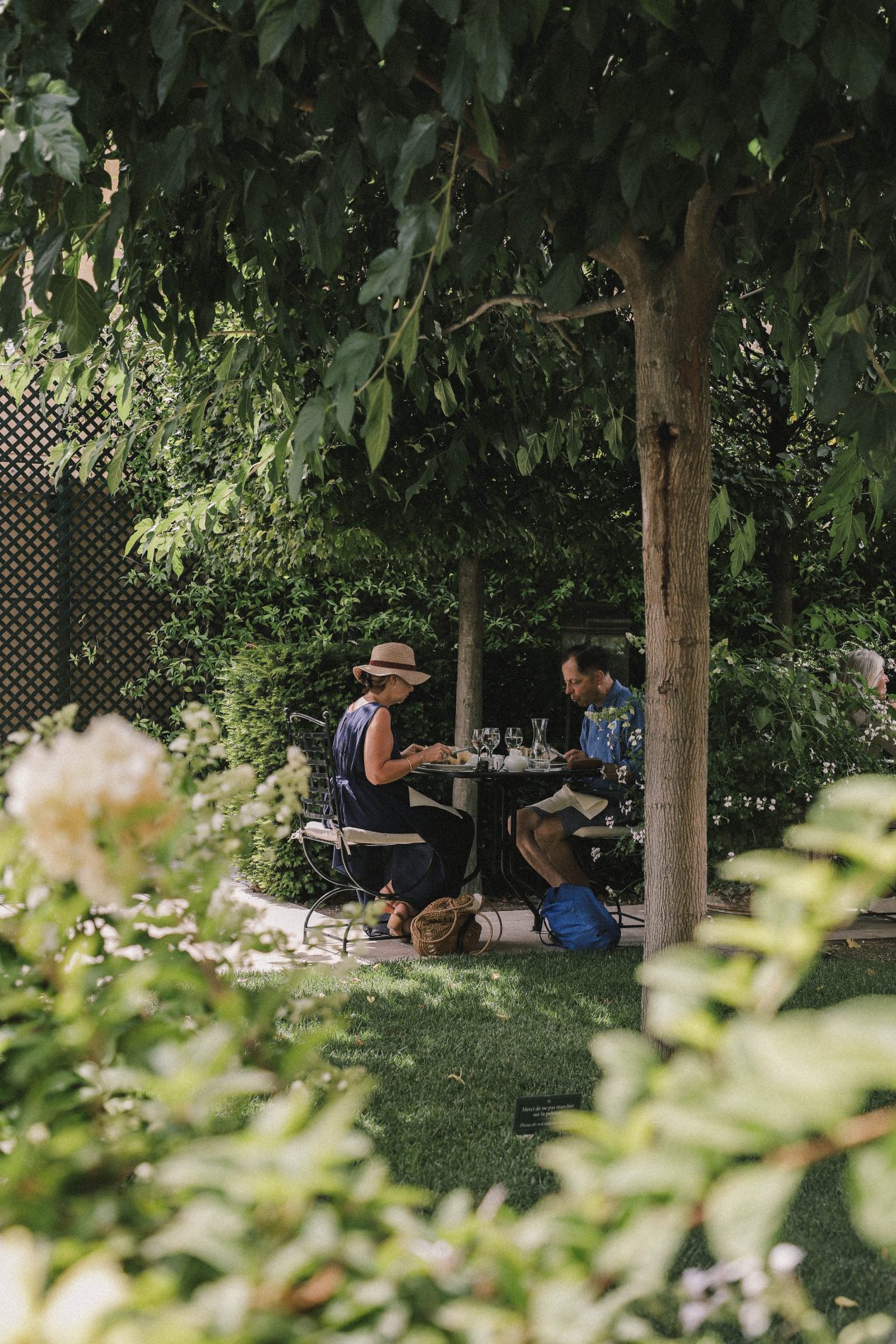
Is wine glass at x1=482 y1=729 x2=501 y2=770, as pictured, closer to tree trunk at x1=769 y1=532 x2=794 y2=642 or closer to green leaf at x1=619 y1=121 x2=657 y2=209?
tree trunk at x1=769 y1=532 x2=794 y2=642

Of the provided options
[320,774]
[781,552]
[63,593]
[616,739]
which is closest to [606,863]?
[616,739]

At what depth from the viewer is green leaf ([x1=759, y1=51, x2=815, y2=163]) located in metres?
2.02

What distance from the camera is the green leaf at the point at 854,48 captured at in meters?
1.98

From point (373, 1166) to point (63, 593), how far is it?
8.20 m

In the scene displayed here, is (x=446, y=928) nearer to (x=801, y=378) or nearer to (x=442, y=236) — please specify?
(x=801, y=378)

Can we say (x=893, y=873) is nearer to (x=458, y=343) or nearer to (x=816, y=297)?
(x=816, y=297)

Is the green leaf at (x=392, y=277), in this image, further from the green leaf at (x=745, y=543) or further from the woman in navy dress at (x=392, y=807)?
the woman in navy dress at (x=392, y=807)

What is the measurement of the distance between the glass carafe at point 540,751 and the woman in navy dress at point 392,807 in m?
0.44

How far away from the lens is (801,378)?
394 cm

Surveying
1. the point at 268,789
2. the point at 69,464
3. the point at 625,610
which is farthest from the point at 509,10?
the point at 69,464

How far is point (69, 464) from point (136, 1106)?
7680 millimetres

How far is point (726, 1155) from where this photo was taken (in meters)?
0.69

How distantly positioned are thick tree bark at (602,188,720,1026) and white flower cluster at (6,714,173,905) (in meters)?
2.62

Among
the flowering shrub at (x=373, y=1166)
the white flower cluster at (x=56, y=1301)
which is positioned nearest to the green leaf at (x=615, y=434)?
the flowering shrub at (x=373, y=1166)
